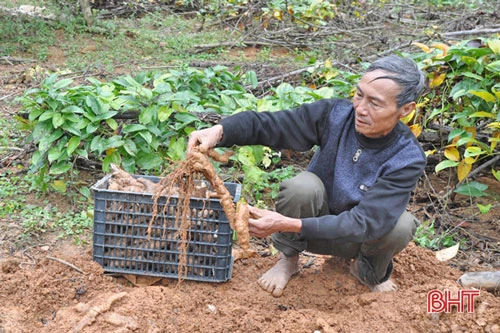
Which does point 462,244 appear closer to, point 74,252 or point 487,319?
point 487,319

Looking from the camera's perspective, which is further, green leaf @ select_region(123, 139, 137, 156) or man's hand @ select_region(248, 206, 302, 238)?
green leaf @ select_region(123, 139, 137, 156)

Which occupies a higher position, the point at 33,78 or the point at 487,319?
the point at 487,319

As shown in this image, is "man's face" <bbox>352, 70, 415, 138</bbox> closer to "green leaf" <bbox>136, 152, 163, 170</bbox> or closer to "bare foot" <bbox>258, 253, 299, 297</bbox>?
"bare foot" <bbox>258, 253, 299, 297</bbox>

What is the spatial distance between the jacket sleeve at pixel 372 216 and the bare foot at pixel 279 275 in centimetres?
55

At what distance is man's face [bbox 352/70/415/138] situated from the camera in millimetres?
2363

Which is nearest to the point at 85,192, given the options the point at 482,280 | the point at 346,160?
the point at 346,160

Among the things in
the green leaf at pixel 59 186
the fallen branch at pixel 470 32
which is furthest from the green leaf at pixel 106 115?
the fallen branch at pixel 470 32

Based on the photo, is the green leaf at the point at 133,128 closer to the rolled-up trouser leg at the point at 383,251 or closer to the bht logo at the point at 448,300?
the rolled-up trouser leg at the point at 383,251

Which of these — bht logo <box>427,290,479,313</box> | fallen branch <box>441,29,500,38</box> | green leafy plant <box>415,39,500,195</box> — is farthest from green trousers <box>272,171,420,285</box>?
fallen branch <box>441,29,500,38</box>

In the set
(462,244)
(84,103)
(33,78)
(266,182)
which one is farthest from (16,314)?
(33,78)

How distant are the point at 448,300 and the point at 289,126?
3.44 ft

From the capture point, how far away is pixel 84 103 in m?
3.57

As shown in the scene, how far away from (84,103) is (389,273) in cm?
213

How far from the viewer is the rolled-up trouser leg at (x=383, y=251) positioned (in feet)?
8.29
